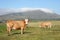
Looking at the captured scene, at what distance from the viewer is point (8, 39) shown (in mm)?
19312

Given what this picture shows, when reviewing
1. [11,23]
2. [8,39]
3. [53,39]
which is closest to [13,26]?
[11,23]

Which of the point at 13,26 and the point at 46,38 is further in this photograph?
the point at 13,26

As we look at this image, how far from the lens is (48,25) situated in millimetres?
45281

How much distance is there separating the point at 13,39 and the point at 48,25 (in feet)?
88.6

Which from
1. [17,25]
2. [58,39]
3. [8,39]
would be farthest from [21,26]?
[58,39]

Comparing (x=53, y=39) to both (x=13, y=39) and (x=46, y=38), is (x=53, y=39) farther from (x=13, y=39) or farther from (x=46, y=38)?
(x=13, y=39)

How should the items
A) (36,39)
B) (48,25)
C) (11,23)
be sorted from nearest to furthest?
(36,39)
(11,23)
(48,25)

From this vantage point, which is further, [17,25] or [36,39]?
[17,25]

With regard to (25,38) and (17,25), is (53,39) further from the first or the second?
(17,25)

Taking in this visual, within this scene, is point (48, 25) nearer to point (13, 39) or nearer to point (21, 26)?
point (21, 26)

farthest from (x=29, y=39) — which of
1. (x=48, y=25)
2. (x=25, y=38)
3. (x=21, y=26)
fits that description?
(x=48, y=25)

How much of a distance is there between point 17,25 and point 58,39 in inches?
308

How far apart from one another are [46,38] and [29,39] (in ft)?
5.70

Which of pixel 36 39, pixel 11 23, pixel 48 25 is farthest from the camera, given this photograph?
pixel 48 25
